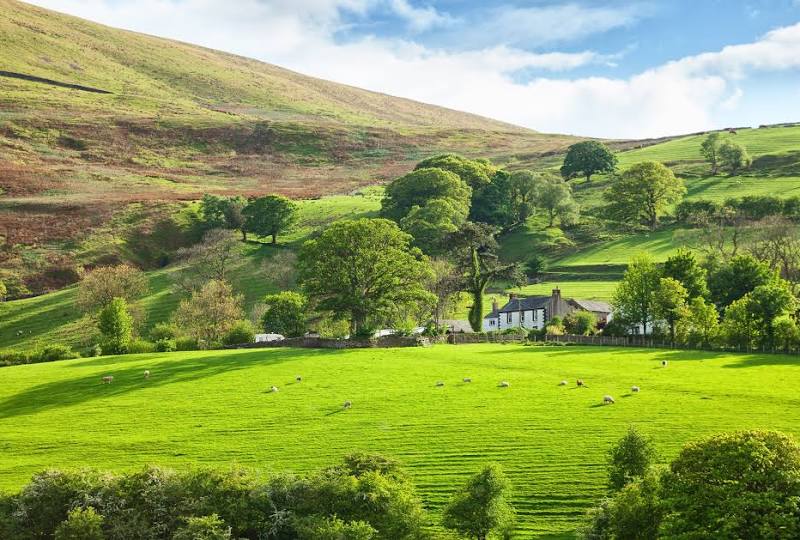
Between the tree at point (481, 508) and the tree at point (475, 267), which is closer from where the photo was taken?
the tree at point (481, 508)

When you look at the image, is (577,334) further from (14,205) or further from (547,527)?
(14,205)

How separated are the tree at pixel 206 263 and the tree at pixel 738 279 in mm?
63820

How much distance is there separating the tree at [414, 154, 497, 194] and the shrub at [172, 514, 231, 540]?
119308mm

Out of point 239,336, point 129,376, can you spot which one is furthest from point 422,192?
point 129,376

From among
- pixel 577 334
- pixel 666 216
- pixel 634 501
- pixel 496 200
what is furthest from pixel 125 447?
pixel 666 216

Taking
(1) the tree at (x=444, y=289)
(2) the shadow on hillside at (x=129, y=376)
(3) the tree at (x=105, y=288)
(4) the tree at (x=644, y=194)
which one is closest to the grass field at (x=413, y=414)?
(2) the shadow on hillside at (x=129, y=376)

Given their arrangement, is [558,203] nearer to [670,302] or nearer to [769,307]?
[670,302]

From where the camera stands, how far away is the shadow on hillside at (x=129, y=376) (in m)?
52.2

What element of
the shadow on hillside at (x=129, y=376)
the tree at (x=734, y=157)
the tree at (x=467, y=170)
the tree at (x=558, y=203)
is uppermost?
the tree at (x=734, y=157)

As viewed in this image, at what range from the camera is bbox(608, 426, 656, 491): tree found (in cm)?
3178

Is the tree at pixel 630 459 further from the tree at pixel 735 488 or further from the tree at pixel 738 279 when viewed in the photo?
the tree at pixel 738 279

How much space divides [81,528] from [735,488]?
25501 millimetres

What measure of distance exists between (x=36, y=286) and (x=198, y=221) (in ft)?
107

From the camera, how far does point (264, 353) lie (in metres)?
67.8
